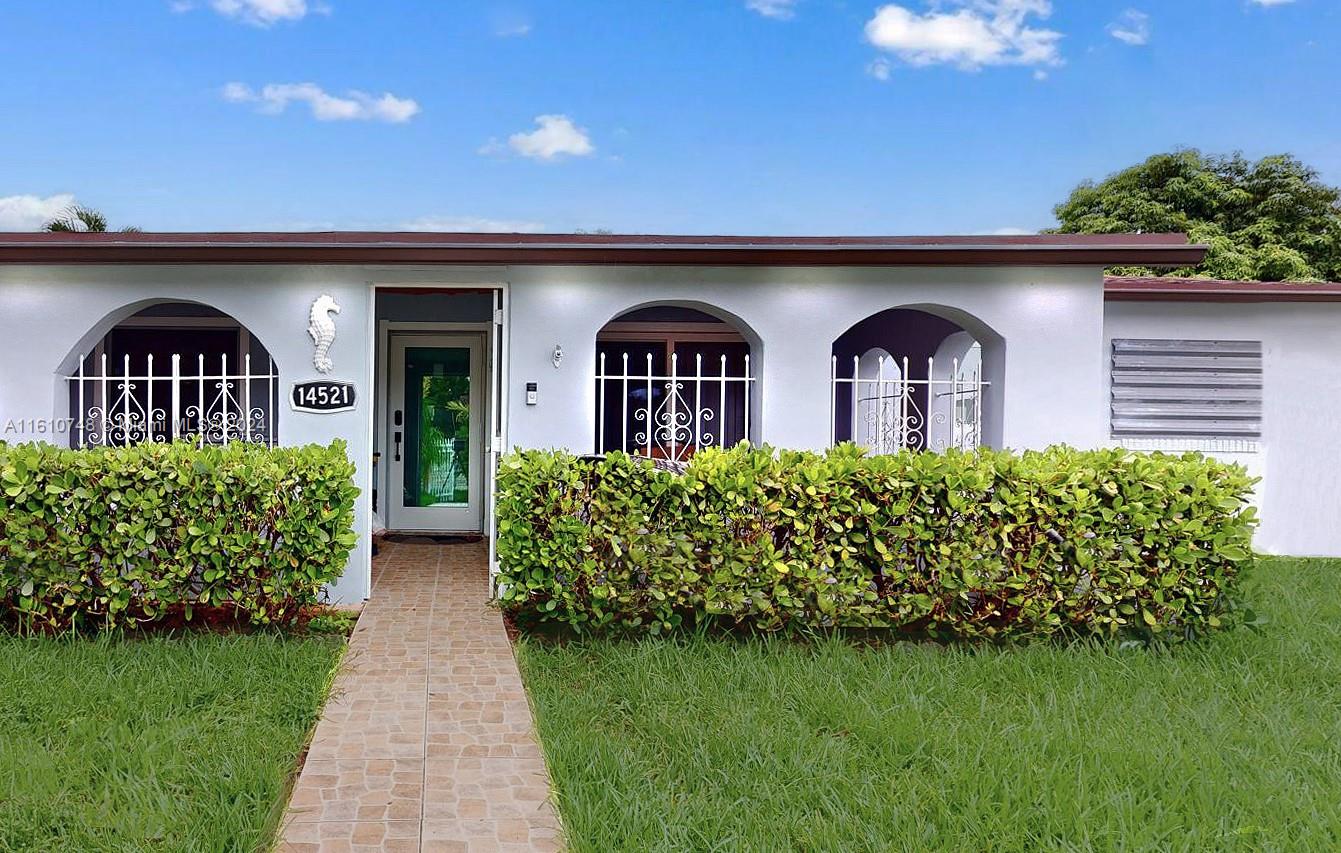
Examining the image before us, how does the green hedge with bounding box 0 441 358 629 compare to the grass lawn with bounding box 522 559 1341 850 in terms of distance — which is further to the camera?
the green hedge with bounding box 0 441 358 629

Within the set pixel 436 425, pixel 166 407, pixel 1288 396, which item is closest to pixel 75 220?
pixel 166 407

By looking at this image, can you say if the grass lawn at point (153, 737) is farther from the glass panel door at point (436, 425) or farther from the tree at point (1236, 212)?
the tree at point (1236, 212)

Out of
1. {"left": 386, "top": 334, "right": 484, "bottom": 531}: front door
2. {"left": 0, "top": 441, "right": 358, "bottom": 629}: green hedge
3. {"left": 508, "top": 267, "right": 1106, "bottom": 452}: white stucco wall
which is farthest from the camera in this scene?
{"left": 386, "top": 334, "right": 484, "bottom": 531}: front door

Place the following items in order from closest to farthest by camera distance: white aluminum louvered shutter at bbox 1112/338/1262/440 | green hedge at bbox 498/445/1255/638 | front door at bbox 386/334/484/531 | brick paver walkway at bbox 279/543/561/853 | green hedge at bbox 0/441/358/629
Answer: brick paver walkway at bbox 279/543/561/853 < green hedge at bbox 0/441/358/629 < green hedge at bbox 498/445/1255/638 < white aluminum louvered shutter at bbox 1112/338/1262/440 < front door at bbox 386/334/484/531

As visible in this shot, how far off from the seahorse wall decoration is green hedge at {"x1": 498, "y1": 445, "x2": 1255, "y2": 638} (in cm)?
208

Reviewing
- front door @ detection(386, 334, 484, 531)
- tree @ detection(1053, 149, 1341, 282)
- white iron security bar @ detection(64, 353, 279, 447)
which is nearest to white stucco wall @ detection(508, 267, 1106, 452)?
white iron security bar @ detection(64, 353, 279, 447)

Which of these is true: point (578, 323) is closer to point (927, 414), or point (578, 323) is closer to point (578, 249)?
point (578, 249)

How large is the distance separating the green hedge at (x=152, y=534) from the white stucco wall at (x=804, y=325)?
1.70 m

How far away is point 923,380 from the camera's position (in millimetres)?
7113

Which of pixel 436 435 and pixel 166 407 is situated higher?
pixel 166 407

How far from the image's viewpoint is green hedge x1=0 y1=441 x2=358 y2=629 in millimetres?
4363

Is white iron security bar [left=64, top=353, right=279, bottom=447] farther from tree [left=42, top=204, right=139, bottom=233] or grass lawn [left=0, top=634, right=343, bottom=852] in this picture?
tree [left=42, top=204, right=139, bottom=233]

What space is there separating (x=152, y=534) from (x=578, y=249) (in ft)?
10.4

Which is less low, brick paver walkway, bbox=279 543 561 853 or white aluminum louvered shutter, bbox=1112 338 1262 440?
white aluminum louvered shutter, bbox=1112 338 1262 440
